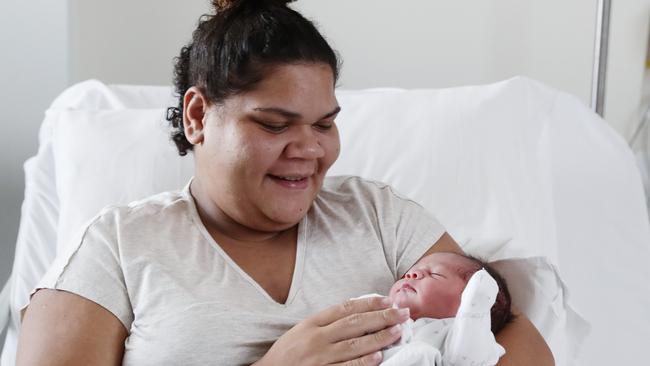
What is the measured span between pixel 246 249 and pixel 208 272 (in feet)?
0.31

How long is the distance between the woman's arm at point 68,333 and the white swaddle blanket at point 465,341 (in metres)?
0.38

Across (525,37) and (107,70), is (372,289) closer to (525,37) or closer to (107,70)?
(525,37)

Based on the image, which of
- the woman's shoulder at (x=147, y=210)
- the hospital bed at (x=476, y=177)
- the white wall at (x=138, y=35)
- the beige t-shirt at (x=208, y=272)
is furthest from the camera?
the white wall at (x=138, y=35)

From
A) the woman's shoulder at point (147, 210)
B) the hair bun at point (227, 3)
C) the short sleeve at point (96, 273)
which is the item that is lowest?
the short sleeve at point (96, 273)

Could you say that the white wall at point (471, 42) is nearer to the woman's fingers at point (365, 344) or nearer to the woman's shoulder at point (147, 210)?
the woman's shoulder at point (147, 210)

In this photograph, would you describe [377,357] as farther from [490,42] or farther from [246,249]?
[490,42]

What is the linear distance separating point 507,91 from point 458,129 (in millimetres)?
163

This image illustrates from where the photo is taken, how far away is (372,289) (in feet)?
4.79

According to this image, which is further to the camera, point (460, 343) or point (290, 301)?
point (290, 301)

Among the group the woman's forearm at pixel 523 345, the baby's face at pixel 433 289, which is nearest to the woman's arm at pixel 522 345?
the woman's forearm at pixel 523 345

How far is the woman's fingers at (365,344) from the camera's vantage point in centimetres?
128

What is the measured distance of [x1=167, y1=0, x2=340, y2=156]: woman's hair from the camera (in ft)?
4.57

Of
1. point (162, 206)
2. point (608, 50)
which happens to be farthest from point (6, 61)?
point (608, 50)

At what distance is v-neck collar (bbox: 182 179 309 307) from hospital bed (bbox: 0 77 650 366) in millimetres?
346
